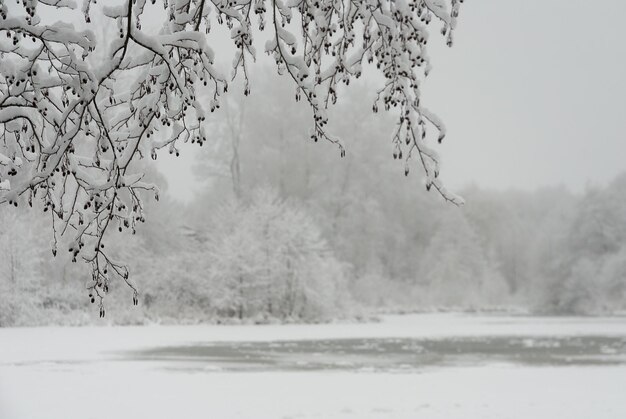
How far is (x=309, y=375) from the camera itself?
36.5 feet

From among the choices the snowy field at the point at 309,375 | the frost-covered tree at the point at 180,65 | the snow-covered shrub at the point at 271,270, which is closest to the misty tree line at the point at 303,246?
the snow-covered shrub at the point at 271,270

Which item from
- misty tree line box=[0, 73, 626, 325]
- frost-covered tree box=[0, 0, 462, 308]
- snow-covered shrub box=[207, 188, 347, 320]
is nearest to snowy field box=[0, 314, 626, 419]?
frost-covered tree box=[0, 0, 462, 308]

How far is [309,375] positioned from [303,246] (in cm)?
1671

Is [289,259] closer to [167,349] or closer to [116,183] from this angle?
[167,349]

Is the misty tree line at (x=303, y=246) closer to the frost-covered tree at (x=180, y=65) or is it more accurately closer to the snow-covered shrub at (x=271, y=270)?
the snow-covered shrub at (x=271, y=270)

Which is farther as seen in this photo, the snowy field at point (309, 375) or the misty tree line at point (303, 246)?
the misty tree line at point (303, 246)

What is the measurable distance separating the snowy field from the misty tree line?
5.73 metres

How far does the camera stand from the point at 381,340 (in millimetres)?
18609

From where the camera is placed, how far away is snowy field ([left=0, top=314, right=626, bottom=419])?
27.0 feet

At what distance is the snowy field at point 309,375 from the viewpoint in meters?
8.23

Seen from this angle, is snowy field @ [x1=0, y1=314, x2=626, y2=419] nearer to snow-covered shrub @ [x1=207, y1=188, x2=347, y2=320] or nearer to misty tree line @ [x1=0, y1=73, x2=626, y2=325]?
misty tree line @ [x1=0, y1=73, x2=626, y2=325]

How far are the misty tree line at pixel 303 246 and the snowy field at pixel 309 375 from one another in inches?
226

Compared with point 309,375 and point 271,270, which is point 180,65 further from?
point 271,270

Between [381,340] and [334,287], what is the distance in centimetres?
969
